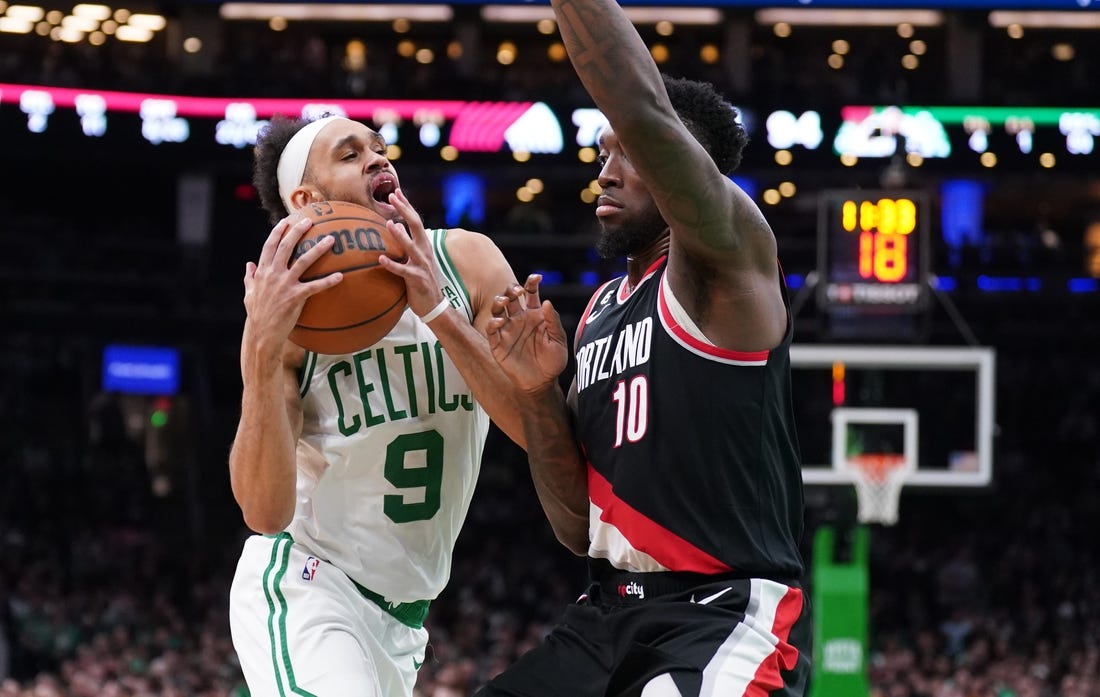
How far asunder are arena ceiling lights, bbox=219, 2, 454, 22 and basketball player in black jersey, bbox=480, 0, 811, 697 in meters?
20.5

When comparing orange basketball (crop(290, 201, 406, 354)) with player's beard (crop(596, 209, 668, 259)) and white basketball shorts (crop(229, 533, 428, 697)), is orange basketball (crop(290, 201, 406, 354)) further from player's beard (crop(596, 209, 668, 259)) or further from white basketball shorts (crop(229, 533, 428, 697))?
white basketball shorts (crop(229, 533, 428, 697))

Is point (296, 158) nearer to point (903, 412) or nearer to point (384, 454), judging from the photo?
point (384, 454)

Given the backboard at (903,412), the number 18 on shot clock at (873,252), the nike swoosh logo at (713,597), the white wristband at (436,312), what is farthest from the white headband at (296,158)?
the backboard at (903,412)

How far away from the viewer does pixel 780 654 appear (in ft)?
12.2

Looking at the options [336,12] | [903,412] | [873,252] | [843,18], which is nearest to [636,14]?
[843,18]

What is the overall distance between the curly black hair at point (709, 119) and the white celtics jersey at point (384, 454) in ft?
2.91

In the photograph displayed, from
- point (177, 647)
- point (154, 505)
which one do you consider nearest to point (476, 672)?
point (177, 647)

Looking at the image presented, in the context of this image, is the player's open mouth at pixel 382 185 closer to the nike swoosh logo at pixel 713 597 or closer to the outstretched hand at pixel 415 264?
the outstretched hand at pixel 415 264

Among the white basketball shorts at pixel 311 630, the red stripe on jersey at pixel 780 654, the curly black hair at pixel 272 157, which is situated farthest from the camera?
the curly black hair at pixel 272 157

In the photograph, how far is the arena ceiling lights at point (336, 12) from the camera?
24266 mm

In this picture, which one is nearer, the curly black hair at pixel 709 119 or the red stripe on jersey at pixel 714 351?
the red stripe on jersey at pixel 714 351

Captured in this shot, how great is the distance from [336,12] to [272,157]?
68.7 feet

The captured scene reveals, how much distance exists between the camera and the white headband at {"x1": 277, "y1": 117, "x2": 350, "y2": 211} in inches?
180

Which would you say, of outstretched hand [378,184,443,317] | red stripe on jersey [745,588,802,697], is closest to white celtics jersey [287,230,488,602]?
outstretched hand [378,184,443,317]
